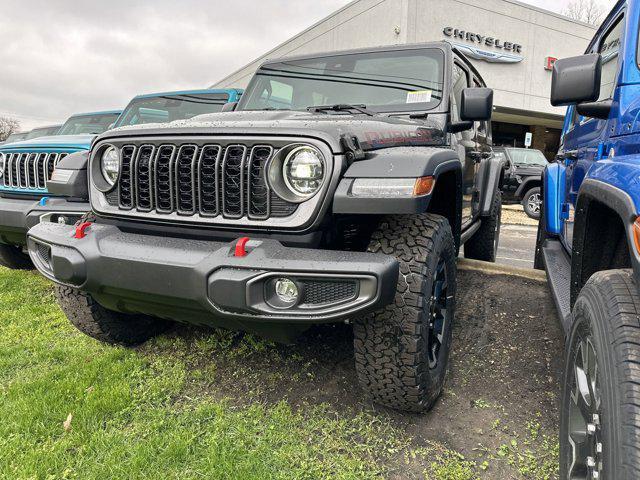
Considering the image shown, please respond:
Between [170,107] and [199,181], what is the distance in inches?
151

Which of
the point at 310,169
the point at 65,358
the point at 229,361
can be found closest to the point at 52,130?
the point at 65,358

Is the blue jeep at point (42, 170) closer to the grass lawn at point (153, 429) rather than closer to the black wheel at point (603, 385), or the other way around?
the grass lawn at point (153, 429)

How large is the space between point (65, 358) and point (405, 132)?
2.43 meters

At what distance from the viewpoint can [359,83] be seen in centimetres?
325

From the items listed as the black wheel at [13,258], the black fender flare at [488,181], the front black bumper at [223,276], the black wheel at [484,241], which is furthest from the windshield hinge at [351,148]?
the black wheel at [13,258]

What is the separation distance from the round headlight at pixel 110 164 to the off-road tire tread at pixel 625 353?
2.12m

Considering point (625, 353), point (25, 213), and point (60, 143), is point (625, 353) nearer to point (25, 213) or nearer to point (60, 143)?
point (25, 213)

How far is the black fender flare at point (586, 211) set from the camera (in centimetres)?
120

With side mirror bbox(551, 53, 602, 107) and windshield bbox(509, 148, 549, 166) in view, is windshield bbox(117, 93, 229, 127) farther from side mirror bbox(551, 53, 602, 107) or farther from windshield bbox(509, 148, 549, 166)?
windshield bbox(509, 148, 549, 166)

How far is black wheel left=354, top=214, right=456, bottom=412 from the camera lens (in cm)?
196

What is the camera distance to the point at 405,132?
249 centimetres

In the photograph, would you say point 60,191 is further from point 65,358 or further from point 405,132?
point 405,132

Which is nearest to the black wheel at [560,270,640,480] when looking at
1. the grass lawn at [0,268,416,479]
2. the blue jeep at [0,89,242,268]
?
the grass lawn at [0,268,416,479]

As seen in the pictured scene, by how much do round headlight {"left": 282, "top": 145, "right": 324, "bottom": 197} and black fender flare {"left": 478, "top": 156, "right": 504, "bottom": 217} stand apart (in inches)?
120
